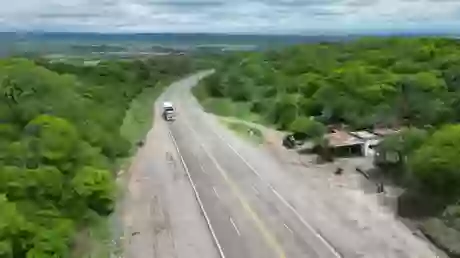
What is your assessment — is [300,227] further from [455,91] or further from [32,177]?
[455,91]

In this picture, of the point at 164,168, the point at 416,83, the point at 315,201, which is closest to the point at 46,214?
the point at 315,201

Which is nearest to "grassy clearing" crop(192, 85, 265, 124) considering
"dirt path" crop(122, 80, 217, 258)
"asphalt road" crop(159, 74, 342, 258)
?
"asphalt road" crop(159, 74, 342, 258)

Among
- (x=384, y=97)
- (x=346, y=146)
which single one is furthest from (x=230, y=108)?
(x=346, y=146)

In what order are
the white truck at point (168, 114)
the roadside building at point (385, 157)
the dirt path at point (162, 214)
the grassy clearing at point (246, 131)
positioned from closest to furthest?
the dirt path at point (162, 214)
the roadside building at point (385, 157)
the grassy clearing at point (246, 131)
the white truck at point (168, 114)

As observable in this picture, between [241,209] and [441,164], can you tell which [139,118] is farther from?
[441,164]

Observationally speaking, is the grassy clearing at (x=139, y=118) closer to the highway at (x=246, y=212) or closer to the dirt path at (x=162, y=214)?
the highway at (x=246, y=212)

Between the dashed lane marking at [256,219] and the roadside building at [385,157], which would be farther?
the roadside building at [385,157]

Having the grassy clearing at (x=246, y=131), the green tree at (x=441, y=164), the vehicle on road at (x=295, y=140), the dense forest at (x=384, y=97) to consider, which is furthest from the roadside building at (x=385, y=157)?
the grassy clearing at (x=246, y=131)
